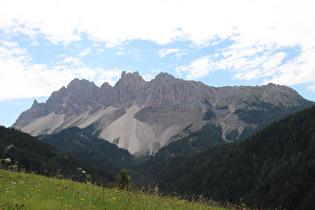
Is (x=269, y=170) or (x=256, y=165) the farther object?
(x=256, y=165)

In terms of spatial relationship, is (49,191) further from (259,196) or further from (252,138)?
(252,138)

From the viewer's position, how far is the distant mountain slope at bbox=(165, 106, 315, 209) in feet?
312

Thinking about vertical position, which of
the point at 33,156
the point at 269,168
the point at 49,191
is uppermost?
the point at 49,191

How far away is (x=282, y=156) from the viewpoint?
433 ft

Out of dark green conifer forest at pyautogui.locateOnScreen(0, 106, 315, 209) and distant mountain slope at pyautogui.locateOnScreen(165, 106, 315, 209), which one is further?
dark green conifer forest at pyautogui.locateOnScreen(0, 106, 315, 209)

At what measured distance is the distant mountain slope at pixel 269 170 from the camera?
312ft

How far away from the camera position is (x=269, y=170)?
129375 millimetres

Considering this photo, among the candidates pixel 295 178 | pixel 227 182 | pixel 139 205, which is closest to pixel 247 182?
pixel 227 182

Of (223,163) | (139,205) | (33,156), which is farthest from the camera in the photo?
(223,163)

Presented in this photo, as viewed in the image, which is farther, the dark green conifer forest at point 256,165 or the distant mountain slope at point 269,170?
the dark green conifer forest at point 256,165

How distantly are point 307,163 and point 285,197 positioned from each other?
1047 inches

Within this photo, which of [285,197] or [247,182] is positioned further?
[247,182]

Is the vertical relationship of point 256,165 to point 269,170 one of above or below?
above

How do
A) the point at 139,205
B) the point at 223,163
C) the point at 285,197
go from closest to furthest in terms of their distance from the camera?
1. the point at 139,205
2. the point at 285,197
3. the point at 223,163
